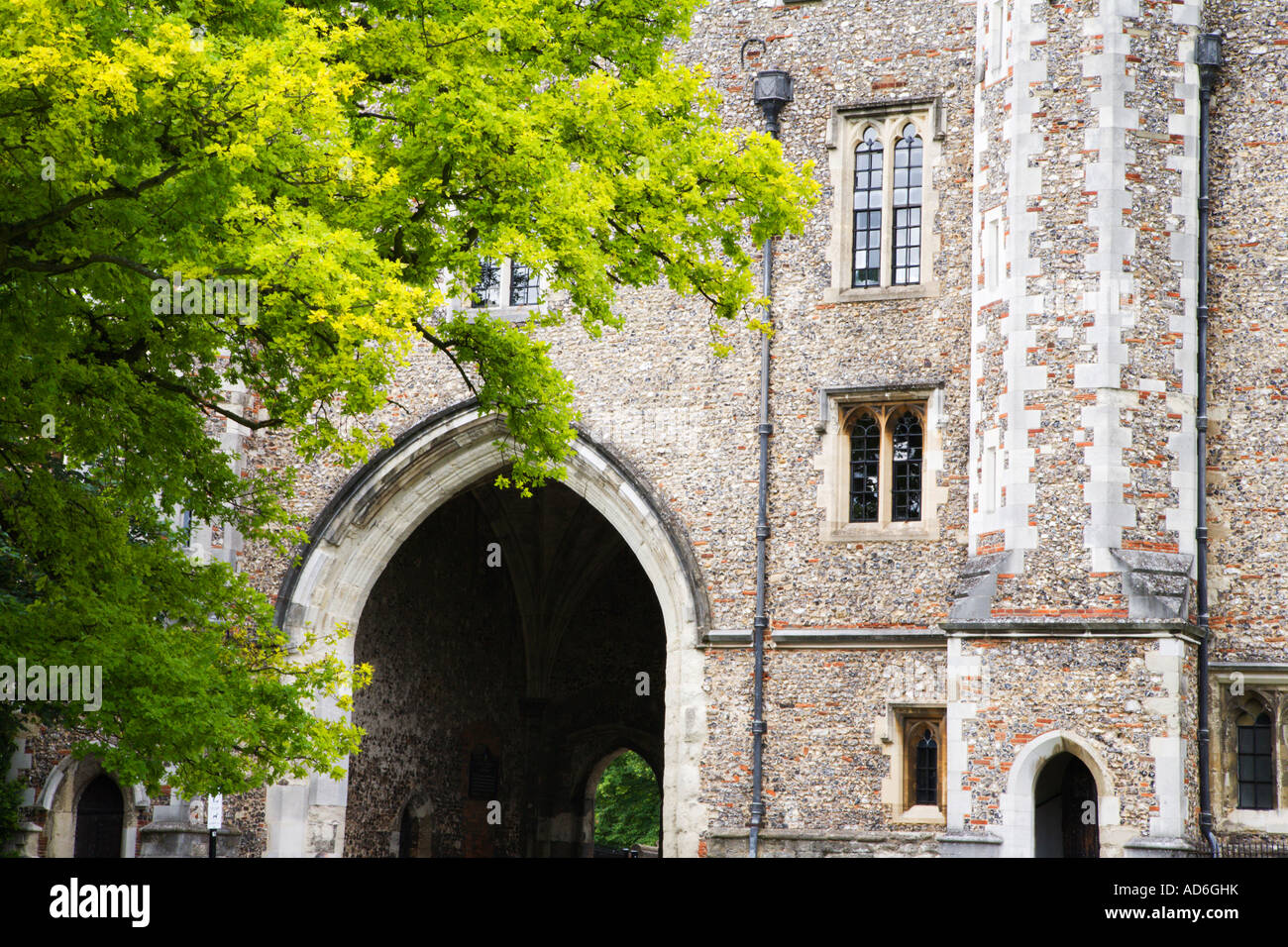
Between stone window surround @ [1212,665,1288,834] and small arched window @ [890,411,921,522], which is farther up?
small arched window @ [890,411,921,522]

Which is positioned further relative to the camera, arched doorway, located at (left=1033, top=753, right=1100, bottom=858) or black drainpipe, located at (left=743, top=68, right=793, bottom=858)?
black drainpipe, located at (left=743, top=68, right=793, bottom=858)

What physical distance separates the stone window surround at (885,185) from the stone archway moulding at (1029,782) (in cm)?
469

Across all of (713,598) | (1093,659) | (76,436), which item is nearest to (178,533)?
(76,436)

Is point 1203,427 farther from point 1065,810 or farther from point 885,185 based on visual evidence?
point 885,185

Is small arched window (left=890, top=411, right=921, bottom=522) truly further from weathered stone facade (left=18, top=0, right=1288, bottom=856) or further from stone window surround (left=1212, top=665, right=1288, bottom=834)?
stone window surround (left=1212, top=665, right=1288, bottom=834)

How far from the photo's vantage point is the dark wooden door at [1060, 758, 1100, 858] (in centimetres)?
1338

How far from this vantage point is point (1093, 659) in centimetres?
1280

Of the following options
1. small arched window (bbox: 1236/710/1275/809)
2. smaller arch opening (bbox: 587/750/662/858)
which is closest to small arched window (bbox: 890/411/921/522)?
small arched window (bbox: 1236/710/1275/809)

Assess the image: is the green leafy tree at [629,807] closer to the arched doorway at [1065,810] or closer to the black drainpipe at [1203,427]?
the arched doorway at [1065,810]

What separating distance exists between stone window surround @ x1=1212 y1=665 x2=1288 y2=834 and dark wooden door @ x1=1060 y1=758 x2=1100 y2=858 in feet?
3.31

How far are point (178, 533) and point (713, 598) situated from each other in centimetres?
586

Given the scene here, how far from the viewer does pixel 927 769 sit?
14.8m

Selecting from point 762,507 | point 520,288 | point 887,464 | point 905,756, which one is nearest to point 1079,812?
point 905,756

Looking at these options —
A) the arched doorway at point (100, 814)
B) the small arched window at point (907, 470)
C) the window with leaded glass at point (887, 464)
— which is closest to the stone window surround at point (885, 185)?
the window with leaded glass at point (887, 464)
